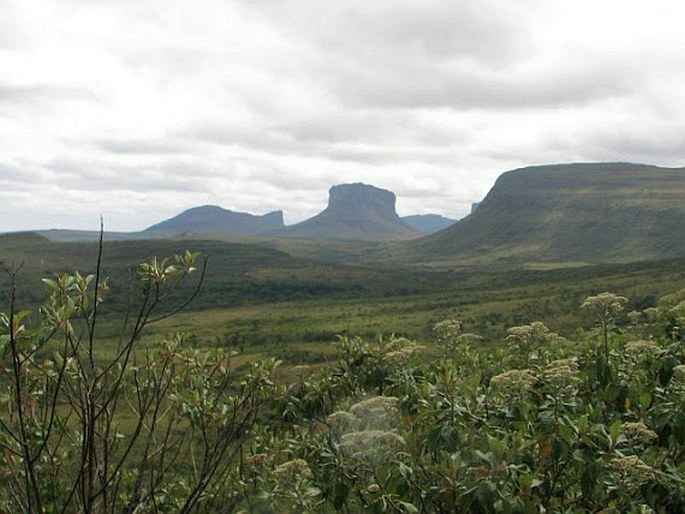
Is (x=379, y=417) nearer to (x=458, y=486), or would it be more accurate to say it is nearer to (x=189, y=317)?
(x=458, y=486)

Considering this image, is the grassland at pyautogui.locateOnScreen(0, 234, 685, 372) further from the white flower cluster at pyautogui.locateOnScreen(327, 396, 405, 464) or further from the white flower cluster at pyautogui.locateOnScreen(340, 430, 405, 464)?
the white flower cluster at pyautogui.locateOnScreen(340, 430, 405, 464)

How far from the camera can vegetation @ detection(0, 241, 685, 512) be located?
352 centimetres

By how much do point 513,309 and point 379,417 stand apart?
67409mm

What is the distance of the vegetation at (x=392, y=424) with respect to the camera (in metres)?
3.52

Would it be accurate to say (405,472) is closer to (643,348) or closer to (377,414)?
(377,414)

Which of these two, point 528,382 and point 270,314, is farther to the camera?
point 270,314

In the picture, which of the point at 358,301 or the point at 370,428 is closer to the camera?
the point at 370,428

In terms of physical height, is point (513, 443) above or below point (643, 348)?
below

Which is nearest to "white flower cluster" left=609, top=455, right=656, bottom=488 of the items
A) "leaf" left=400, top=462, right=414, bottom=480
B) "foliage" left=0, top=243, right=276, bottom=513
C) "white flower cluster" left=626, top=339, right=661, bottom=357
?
"leaf" left=400, top=462, right=414, bottom=480

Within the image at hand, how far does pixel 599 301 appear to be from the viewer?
5.10 m

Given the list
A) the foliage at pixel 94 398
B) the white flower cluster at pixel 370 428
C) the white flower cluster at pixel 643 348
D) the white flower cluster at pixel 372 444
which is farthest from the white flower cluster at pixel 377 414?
the white flower cluster at pixel 643 348

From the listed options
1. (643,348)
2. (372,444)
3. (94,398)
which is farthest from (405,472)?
(643,348)

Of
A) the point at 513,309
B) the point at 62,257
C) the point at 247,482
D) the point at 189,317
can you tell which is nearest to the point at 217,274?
the point at 62,257

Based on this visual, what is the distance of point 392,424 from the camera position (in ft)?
15.3
